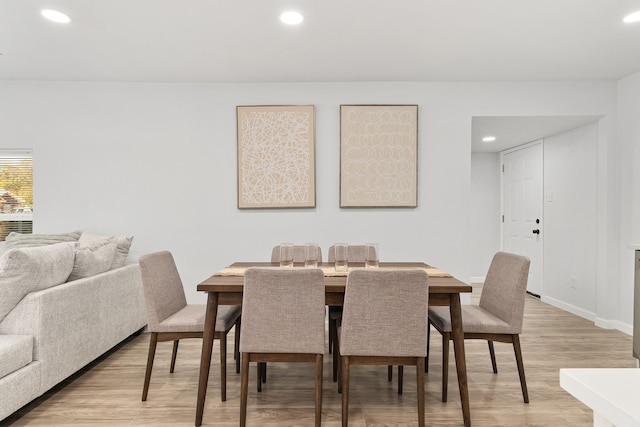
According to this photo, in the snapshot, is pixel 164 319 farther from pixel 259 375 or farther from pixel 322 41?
pixel 322 41

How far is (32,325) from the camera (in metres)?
2.05

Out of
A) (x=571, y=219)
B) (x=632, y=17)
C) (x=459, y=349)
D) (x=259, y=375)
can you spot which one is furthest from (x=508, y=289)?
(x=571, y=219)

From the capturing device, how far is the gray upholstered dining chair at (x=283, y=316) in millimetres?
1825

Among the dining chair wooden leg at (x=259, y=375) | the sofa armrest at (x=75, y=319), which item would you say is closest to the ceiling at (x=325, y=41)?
the sofa armrest at (x=75, y=319)

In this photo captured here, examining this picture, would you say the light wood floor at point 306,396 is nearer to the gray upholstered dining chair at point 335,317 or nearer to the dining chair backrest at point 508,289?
the gray upholstered dining chair at point 335,317

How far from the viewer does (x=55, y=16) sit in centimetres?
254

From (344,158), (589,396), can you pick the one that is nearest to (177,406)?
(589,396)

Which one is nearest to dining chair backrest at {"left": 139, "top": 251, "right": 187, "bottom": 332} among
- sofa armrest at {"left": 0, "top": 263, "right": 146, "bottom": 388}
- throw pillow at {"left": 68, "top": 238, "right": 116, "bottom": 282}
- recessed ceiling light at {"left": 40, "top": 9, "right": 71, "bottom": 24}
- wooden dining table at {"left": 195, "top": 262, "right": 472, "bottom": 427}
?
wooden dining table at {"left": 195, "top": 262, "right": 472, "bottom": 427}

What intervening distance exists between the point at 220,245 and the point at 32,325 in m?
1.90

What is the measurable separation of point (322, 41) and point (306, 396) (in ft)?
8.46

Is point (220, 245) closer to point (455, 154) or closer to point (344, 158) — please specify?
point (344, 158)

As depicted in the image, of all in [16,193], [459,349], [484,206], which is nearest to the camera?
[459,349]

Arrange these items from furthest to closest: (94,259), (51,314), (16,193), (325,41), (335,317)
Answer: (16,193), (325,41), (94,259), (335,317), (51,314)

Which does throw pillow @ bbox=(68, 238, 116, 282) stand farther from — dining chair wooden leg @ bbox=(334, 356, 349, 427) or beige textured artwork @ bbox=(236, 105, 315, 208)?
dining chair wooden leg @ bbox=(334, 356, 349, 427)
